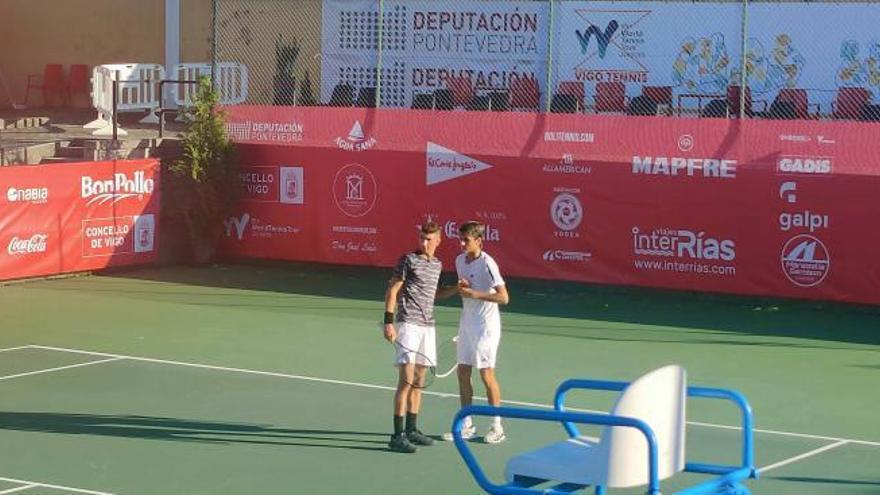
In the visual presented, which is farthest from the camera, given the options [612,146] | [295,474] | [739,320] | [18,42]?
[18,42]

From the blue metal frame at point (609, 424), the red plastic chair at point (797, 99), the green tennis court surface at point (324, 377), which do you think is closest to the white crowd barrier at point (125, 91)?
the green tennis court surface at point (324, 377)

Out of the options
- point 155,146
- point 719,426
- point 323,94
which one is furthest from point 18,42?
point 719,426

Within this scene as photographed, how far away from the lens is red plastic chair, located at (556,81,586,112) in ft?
95.0

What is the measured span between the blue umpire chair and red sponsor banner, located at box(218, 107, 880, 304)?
12789 millimetres

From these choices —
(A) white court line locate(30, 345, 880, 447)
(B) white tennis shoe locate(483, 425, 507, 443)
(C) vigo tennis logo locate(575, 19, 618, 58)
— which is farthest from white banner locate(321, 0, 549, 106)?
(B) white tennis shoe locate(483, 425, 507, 443)

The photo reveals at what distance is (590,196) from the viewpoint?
22953 mm

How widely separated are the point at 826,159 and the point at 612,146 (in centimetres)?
298

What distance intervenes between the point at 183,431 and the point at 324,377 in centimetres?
289

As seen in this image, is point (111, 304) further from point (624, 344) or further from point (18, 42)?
point (18, 42)

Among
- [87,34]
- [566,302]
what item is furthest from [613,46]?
[87,34]

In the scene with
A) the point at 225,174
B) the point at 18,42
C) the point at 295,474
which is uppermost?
the point at 18,42

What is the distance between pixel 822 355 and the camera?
18.4m

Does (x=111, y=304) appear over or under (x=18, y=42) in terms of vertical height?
under

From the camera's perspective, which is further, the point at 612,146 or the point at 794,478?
the point at 612,146
